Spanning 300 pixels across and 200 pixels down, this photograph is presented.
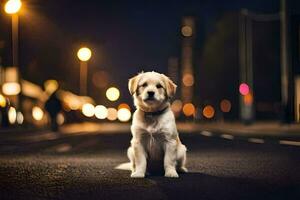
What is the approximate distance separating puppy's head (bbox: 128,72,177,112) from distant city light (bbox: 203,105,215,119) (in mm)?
69066

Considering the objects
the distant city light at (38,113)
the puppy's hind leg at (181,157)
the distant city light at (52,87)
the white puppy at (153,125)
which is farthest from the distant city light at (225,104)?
the white puppy at (153,125)

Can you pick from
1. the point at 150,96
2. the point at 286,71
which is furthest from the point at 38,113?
→ the point at 150,96

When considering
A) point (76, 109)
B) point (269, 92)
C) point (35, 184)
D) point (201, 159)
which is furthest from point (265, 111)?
point (35, 184)

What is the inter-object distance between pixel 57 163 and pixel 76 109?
46.3 metres

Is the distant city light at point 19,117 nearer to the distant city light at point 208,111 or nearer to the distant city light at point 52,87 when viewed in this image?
the distant city light at point 52,87

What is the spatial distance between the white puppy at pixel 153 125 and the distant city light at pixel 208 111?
226ft

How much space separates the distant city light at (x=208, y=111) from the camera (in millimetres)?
81537

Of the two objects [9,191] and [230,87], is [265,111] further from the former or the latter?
[9,191]

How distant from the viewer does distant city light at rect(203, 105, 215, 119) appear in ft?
268

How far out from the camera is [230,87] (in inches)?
2918

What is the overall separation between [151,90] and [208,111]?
76.2 meters

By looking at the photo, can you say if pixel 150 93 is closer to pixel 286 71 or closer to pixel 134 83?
pixel 134 83

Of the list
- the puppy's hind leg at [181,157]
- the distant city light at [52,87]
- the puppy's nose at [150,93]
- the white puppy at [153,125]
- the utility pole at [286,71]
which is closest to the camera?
the puppy's nose at [150,93]

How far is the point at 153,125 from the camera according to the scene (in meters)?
9.91
